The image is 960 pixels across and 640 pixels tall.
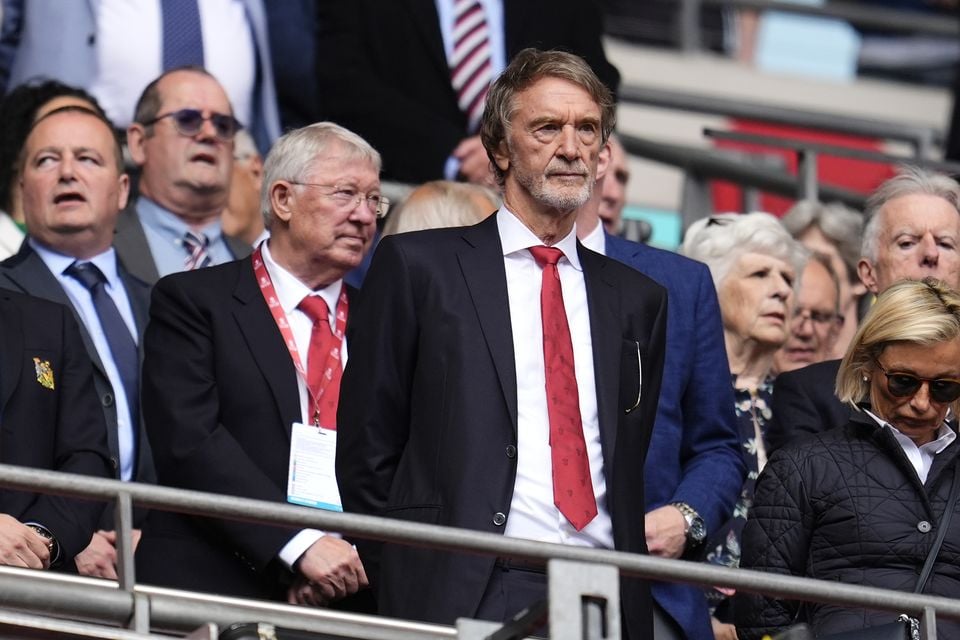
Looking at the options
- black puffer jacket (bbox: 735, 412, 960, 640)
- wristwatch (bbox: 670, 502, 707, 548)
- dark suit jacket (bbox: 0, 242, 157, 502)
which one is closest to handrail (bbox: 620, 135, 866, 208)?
dark suit jacket (bbox: 0, 242, 157, 502)

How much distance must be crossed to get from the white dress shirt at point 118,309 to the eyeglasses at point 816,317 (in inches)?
100

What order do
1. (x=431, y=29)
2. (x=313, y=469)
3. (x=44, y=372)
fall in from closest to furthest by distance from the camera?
(x=313, y=469), (x=44, y=372), (x=431, y=29)

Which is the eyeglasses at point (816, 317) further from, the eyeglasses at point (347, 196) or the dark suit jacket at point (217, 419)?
the dark suit jacket at point (217, 419)

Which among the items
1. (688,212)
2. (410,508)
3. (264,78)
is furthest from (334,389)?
(688,212)

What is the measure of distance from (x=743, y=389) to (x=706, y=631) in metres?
1.27

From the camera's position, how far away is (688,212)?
1015cm

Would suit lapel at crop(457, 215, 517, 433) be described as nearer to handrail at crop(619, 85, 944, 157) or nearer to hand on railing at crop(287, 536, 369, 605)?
hand on railing at crop(287, 536, 369, 605)

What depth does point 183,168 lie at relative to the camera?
7672 millimetres

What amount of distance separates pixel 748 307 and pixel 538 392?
208 centimetres

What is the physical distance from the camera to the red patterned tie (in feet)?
28.8

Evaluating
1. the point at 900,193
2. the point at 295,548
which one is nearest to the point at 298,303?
the point at 295,548

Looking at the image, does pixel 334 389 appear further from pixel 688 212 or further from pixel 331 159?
pixel 688 212

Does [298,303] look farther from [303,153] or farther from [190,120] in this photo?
[190,120]

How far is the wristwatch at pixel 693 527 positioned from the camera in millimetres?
6020
